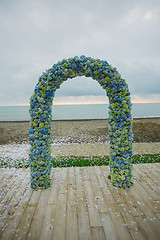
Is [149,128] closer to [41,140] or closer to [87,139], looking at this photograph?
[87,139]

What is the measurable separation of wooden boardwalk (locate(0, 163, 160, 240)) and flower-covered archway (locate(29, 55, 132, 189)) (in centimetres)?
46

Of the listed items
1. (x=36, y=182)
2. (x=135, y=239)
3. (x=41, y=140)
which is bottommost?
(x=135, y=239)

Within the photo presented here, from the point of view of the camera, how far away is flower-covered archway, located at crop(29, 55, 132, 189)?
392cm

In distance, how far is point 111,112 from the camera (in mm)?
4293

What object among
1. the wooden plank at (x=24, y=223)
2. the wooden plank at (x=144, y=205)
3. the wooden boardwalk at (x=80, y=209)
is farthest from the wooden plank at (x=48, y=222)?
the wooden plank at (x=144, y=205)

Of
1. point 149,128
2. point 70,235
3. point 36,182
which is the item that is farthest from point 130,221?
point 149,128

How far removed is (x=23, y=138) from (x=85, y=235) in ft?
34.9

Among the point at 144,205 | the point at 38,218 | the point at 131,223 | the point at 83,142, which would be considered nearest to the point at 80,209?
the point at 38,218

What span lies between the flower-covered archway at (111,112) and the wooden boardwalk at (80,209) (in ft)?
1.52

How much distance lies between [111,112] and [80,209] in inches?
101

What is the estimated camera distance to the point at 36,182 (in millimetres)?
4289

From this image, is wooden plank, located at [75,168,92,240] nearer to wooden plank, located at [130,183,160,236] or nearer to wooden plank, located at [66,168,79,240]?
wooden plank, located at [66,168,79,240]

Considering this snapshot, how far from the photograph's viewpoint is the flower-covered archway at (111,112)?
154 inches

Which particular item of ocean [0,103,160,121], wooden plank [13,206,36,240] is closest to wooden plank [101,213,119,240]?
wooden plank [13,206,36,240]
